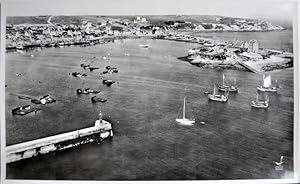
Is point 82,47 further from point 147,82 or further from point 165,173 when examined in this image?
point 165,173

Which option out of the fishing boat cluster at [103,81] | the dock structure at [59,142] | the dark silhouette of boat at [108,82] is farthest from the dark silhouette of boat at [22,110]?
the dark silhouette of boat at [108,82]

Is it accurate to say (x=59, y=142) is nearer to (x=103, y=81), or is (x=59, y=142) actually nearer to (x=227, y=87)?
(x=103, y=81)

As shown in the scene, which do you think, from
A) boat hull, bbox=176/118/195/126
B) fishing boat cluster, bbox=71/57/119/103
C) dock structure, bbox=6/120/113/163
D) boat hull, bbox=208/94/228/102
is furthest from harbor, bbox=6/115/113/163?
boat hull, bbox=208/94/228/102

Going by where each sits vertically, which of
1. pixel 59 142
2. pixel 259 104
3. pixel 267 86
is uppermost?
pixel 267 86

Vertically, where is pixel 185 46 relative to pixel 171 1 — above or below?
below

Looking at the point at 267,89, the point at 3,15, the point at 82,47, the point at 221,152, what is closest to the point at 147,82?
the point at 82,47

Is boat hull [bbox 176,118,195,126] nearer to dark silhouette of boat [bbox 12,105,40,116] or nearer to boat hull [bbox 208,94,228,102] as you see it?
boat hull [bbox 208,94,228,102]

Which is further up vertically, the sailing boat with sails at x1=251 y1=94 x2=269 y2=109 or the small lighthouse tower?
the sailing boat with sails at x1=251 y1=94 x2=269 y2=109

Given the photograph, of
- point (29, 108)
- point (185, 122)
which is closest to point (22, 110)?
point (29, 108)
